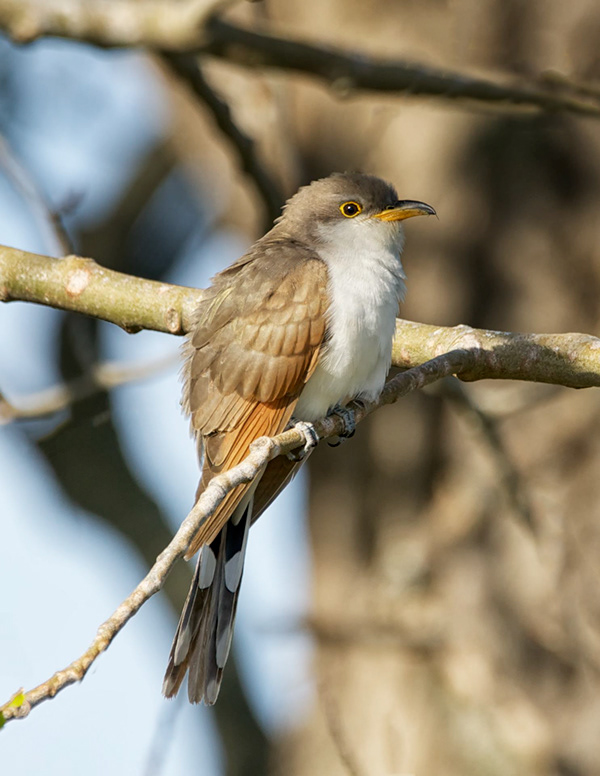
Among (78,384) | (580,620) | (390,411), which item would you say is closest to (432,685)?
(580,620)

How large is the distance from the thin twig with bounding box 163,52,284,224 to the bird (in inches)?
51.7

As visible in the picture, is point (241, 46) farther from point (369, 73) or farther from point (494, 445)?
point (494, 445)

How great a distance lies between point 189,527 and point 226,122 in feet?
11.9

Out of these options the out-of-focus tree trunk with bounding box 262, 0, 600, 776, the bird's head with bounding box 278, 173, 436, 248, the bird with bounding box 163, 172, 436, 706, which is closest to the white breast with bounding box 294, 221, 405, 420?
the bird with bounding box 163, 172, 436, 706

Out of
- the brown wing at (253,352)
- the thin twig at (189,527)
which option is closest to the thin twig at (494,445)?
the brown wing at (253,352)

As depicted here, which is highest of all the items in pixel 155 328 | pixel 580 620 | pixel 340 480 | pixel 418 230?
pixel 418 230

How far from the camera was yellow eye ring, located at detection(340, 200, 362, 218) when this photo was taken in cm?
532

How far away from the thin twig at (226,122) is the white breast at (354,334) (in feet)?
4.39

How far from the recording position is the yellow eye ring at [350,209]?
5.32m

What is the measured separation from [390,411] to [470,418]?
146cm

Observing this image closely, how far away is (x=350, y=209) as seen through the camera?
5336 mm

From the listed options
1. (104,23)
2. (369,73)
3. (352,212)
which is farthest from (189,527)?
(369,73)

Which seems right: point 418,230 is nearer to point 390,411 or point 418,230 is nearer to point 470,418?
point 390,411

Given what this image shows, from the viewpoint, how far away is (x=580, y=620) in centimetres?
652
